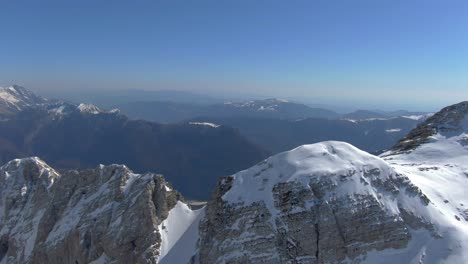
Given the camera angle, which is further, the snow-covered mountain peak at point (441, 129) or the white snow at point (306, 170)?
the snow-covered mountain peak at point (441, 129)

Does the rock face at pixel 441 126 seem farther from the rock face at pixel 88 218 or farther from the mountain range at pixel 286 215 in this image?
the rock face at pixel 88 218

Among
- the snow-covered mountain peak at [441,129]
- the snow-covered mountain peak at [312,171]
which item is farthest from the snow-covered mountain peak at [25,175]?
the snow-covered mountain peak at [441,129]

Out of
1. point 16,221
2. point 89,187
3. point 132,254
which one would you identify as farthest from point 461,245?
point 16,221

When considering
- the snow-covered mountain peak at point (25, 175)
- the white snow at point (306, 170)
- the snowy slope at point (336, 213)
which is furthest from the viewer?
the snow-covered mountain peak at point (25, 175)

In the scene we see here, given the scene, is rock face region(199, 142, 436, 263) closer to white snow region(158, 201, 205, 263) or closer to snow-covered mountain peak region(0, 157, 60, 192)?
white snow region(158, 201, 205, 263)

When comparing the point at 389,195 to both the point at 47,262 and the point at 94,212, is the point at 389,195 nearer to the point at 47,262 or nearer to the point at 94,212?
the point at 94,212

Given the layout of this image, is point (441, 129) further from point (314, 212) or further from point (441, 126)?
point (314, 212)
